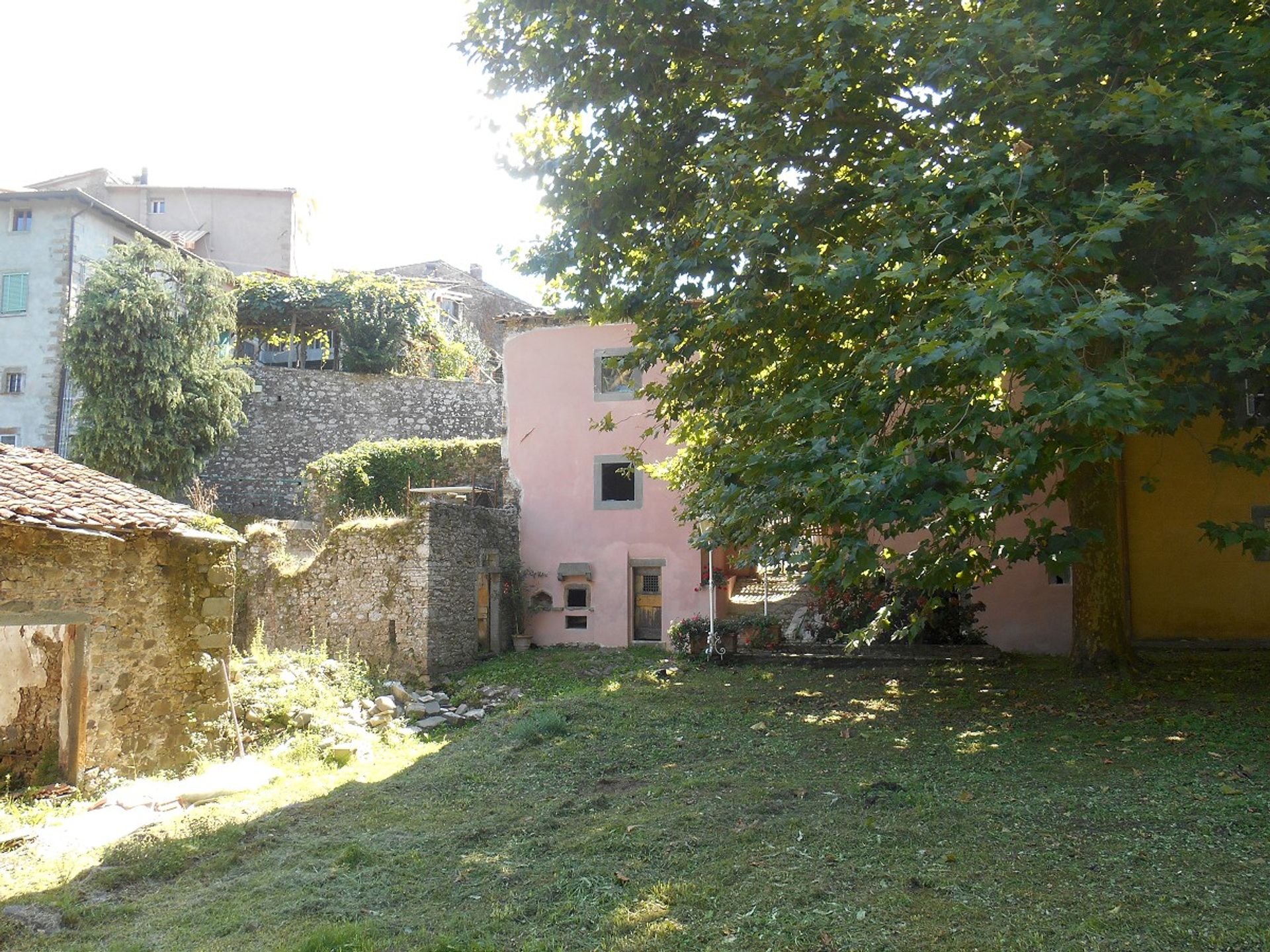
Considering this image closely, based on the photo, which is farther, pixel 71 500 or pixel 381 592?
pixel 381 592

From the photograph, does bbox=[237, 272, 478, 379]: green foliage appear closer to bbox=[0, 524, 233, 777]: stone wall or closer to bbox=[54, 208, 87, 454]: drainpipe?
bbox=[54, 208, 87, 454]: drainpipe

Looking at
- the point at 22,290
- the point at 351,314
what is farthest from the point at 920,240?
the point at 22,290

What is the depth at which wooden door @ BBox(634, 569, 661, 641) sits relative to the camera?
1891cm

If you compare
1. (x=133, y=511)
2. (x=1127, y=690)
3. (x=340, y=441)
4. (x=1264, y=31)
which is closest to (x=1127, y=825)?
(x=1127, y=690)

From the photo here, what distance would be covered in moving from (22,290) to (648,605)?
1989 centimetres

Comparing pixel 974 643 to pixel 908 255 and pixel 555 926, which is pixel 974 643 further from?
pixel 555 926

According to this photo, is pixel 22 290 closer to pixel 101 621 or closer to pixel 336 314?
pixel 336 314

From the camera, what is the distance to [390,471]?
21719 millimetres

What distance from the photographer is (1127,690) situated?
969cm

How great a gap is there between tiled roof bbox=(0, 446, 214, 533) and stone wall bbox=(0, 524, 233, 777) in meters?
0.20

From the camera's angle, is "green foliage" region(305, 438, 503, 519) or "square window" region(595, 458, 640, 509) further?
"green foliage" region(305, 438, 503, 519)

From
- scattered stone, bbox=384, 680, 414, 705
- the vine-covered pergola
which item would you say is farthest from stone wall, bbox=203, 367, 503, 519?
scattered stone, bbox=384, 680, 414, 705

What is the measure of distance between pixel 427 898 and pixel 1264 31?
853 centimetres

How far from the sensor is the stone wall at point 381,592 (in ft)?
52.6
